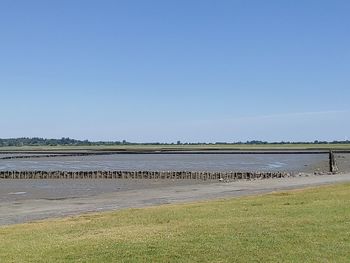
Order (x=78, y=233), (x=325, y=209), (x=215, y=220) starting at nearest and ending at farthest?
(x=78, y=233), (x=215, y=220), (x=325, y=209)

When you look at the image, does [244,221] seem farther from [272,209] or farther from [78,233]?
[78,233]

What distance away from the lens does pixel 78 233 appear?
15.4 m

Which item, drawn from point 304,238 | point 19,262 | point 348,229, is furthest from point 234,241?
point 19,262

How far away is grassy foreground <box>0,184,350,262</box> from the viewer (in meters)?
11.3

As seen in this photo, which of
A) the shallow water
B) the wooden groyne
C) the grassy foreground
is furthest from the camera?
the shallow water

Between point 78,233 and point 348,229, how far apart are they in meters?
6.95

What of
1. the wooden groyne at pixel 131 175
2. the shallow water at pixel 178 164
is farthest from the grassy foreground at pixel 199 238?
the shallow water at pixel 178 164

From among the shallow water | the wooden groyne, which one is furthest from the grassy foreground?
the shallow water

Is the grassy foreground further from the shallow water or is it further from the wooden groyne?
the shallow water

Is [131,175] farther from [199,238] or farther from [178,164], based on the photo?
[199,238]

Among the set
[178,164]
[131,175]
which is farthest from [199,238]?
[178,164]

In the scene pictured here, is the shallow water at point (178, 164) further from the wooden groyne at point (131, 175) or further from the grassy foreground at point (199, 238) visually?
the grassy foreground at point (199, 238)

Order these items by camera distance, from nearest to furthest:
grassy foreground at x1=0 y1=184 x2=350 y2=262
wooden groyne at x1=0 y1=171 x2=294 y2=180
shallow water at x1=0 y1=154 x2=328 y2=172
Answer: grassy foreground at x1=0 y1=184 x2=350 y2=262 < wooden groyne at x1=0 y1=171 x2=294 y2=180 < shallow water at x1=0 y1=154 x2=328 y2=172

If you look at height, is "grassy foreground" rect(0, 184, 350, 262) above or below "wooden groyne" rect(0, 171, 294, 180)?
above
